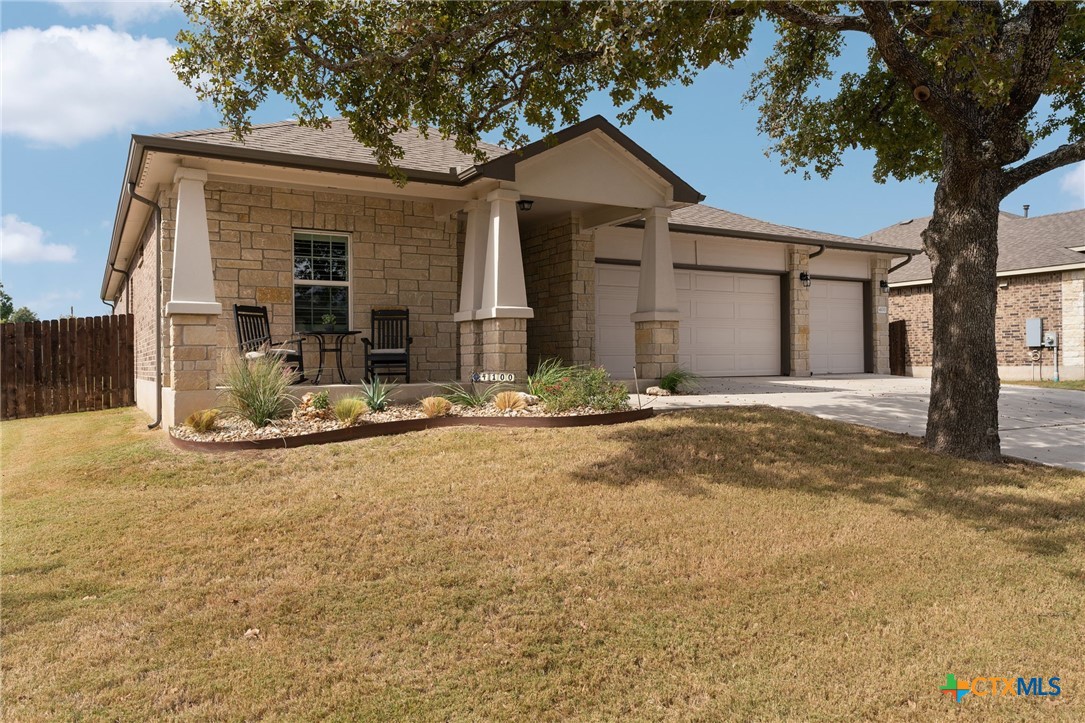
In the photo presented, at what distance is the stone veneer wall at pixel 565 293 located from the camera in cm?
1242

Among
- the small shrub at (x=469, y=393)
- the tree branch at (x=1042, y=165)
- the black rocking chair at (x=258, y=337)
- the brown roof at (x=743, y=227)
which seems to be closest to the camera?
the tree branch at (x=1042, y=165)

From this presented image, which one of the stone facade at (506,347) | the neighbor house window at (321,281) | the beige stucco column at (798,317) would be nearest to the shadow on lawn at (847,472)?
the stone facade at (506,347)

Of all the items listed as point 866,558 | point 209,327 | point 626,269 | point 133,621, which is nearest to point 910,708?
point 866,558

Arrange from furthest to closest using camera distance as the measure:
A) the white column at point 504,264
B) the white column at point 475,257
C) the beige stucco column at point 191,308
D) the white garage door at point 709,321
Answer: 1. the white garage door at point 709,321
2. the white column at point 475,257
3. the white column at point 504,264
4. the beige stucco column at point 191,308

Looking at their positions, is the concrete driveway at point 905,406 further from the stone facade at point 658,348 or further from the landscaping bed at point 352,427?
the landscaping bed at point 352,427

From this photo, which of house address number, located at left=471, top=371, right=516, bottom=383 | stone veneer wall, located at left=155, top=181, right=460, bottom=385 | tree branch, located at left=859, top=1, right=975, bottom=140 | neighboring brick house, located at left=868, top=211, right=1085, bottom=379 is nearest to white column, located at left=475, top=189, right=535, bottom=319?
house address number, located at left=471, top=371, right=516, bottom=383

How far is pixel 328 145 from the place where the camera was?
9.94 metres

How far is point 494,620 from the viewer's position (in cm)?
373

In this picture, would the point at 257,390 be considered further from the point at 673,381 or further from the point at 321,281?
the point at 673,381

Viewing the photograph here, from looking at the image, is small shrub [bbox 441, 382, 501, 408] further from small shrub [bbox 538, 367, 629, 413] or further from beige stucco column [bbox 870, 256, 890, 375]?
beige stucco column [bbox 870, 256, 890, 375]

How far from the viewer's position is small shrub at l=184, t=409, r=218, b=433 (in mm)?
7648

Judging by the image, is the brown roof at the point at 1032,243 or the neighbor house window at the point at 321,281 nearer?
the neighbor house window at the point at 321,281

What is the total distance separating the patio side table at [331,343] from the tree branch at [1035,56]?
7826 millimetres

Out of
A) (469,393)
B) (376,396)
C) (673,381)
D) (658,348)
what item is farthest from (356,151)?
(673,381)
